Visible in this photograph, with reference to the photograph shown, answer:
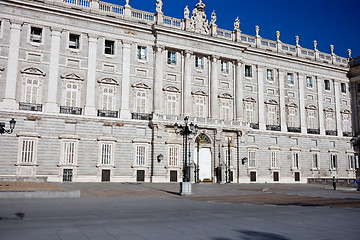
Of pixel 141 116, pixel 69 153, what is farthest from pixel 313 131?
pixel 69 153

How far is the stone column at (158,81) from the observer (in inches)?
1427

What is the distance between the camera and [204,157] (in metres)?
38.5

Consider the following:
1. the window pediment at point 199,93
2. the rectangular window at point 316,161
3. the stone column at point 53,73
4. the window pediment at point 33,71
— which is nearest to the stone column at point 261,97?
the window pediment at point 199,93

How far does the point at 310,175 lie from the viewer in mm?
44844

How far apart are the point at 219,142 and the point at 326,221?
93.3 ft

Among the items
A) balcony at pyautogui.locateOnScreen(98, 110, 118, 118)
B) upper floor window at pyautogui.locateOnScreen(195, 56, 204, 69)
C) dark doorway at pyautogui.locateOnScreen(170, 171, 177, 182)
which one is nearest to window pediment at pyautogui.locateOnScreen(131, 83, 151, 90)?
balcony at pyautogui.locateOnScreen(98, 110, 118, 118)

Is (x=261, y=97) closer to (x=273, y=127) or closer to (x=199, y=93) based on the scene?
(x=273, y=127)

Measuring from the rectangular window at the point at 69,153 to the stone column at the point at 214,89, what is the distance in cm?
1642

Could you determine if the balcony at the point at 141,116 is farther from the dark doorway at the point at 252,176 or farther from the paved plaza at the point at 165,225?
the paved plaza at the point at 165,225

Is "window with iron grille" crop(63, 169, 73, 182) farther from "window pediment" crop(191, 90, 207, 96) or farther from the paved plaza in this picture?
the paved plaza

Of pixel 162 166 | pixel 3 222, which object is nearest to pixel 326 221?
pixel 3 222

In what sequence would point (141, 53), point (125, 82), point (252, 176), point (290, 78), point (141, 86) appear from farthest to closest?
1. point (290, 78)
2. point (252, 176)
3. point (141, 53)
4. point (141, 86)
5. point (125, 82)

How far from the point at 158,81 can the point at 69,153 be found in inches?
489

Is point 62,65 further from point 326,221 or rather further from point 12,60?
point 326,221
